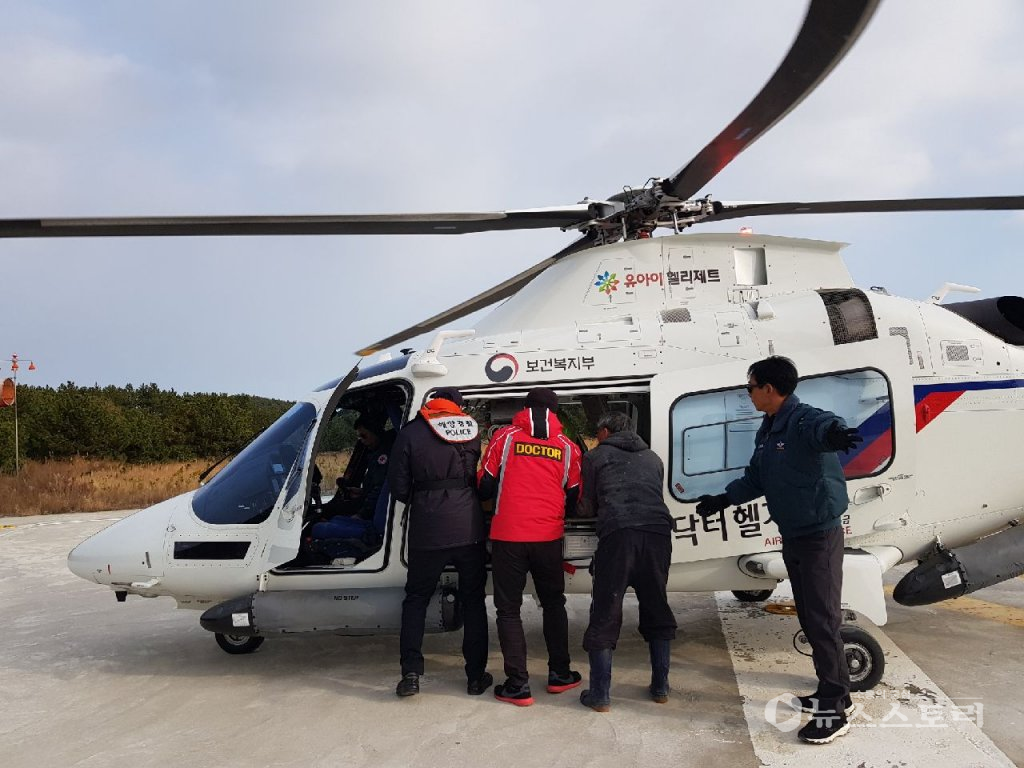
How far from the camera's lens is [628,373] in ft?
16.1

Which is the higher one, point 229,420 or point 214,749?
point 229,420

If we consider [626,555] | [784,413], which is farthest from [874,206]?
[626,555]

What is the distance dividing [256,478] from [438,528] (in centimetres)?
154

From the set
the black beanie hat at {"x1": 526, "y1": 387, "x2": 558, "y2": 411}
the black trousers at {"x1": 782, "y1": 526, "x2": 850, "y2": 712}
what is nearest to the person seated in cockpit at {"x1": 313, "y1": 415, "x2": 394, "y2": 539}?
the black beanie hat at {"x1": 526, "y1": 387, "x2": 558, "y2": 411}

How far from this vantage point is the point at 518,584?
432cm

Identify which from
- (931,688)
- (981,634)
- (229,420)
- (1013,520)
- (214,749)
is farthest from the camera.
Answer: (229,420)

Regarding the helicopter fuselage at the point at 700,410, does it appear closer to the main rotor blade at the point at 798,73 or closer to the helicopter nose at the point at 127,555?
the helicopter nose at the point at 127,555

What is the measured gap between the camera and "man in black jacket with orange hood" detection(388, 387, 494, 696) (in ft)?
14.4

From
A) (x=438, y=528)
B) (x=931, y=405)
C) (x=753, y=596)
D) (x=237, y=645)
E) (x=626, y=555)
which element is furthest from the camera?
(x=753, y=596)

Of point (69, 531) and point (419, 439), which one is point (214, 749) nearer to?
point (419, 439)

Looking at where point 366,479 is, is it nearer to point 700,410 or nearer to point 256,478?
point 256,478

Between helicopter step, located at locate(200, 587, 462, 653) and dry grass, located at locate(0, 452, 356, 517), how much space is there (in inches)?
339

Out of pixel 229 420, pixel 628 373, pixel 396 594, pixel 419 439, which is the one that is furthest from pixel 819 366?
pixel 229 420

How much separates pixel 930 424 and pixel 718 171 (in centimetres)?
208
